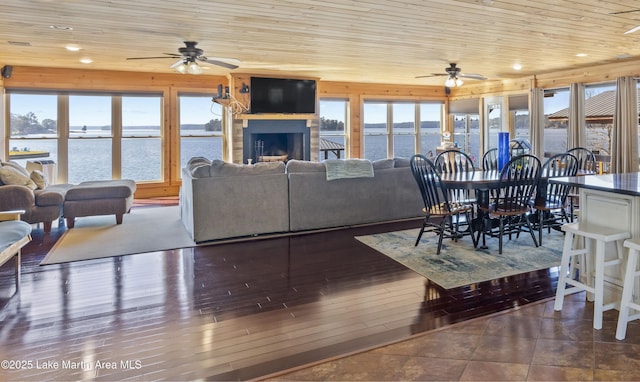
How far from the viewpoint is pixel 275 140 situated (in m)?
9.15

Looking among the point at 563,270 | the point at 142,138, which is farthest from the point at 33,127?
the point at 563,270

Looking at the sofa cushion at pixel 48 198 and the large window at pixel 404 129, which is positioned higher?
the large window at pixel 404 129

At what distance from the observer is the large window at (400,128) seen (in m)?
10.6

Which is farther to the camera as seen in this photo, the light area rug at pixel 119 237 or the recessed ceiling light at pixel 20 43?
the recessed ceiling light at pixel 20 43

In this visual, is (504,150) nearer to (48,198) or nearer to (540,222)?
(540,222)

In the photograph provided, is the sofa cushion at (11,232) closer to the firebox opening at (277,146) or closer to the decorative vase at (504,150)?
the decorative vase at (504,150)

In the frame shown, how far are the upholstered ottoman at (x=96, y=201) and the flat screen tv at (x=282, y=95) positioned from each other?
11.3 feet

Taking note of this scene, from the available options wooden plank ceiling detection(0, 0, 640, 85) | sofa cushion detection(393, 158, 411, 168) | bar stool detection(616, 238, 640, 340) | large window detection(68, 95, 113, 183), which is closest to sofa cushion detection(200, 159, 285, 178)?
wooden plank ceiling detection(0, 0, 640, 85)

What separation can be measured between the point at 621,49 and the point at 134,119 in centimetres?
847

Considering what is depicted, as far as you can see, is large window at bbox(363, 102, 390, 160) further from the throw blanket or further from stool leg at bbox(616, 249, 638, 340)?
stool leg at bbox(616, 249, 638, 340)

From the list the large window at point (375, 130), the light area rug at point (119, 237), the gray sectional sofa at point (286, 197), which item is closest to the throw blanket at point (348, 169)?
the gray sectional sofa at point (286, 197)

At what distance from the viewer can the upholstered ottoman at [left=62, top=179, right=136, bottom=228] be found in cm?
561

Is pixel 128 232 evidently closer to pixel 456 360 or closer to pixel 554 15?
pixel 456 360

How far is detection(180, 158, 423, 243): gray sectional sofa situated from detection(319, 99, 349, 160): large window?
4252 mm
